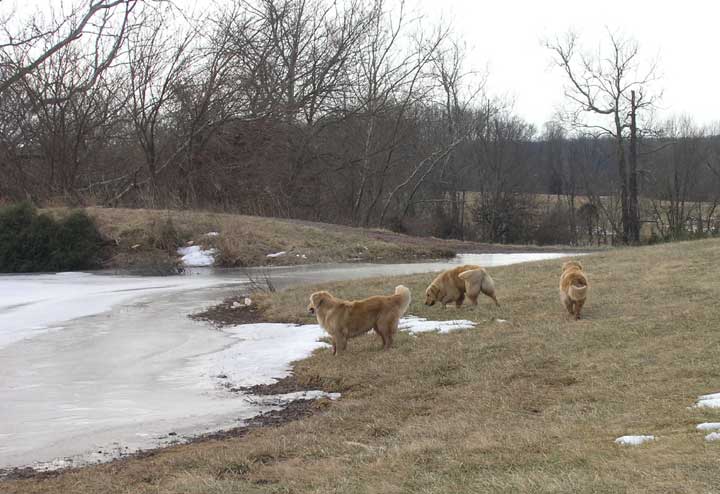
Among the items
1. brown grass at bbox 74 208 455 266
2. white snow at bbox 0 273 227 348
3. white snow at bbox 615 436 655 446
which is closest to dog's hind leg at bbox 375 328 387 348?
white snow at bbox 615 436 655 446

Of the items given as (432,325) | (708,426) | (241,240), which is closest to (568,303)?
(432,325)

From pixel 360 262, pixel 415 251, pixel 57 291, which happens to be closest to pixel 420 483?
pixel 57 291

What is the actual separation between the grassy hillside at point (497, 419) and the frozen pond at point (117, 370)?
2.30 feet

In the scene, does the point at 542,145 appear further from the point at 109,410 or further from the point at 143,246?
the point at 109,410

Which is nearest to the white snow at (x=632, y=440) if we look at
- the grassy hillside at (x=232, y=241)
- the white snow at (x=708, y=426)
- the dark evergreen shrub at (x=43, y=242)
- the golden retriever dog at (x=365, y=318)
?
the white snow at (x=708, y=426)

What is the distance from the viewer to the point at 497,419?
594 cm

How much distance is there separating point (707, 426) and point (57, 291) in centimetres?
1575

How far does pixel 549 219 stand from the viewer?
55312mm

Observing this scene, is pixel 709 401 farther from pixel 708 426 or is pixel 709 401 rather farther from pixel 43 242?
pixel 43 242

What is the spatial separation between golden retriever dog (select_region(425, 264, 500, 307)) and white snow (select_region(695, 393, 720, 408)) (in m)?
5.49

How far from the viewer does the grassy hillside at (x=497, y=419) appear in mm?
4355

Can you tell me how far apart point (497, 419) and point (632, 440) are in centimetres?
133

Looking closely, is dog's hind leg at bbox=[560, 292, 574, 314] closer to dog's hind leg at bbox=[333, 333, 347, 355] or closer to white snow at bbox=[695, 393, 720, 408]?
dog's hind leg at bbox=[333, 333, 347, 355]

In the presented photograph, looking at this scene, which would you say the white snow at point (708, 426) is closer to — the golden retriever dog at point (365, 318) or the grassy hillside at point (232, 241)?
the golden retriever dog at point (365, 318)
